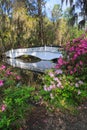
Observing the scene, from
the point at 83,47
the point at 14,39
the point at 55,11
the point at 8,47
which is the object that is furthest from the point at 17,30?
the point at 83,47

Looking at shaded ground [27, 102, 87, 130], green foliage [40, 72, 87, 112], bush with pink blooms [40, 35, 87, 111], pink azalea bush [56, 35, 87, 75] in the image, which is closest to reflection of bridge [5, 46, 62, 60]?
pink azalea bush [56, 35, 87, 75]

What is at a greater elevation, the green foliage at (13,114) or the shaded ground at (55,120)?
the green foliage at (13,114)

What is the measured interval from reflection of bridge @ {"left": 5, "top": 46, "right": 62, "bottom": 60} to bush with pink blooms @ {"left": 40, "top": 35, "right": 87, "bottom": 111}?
12.4m

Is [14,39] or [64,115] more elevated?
[64,115]

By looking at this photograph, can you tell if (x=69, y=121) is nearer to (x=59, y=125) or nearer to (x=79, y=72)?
(x=59, y=125)

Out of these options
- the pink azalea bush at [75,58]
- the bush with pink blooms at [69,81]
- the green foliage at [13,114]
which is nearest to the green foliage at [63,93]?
the bush with pink blooms at [69,81]

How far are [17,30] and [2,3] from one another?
12.7 feet

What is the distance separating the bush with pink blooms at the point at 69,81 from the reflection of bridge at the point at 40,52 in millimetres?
12357

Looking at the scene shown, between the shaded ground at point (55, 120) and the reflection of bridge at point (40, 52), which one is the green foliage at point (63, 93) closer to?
the shaded ground at point (55, 120)

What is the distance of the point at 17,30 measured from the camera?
25.2m

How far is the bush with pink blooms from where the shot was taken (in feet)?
14.1

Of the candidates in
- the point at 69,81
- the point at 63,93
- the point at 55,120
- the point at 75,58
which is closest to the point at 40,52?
the point at 75,58

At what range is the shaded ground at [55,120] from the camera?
355cm

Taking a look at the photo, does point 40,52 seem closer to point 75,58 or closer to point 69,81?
point 75,58
